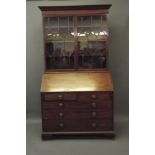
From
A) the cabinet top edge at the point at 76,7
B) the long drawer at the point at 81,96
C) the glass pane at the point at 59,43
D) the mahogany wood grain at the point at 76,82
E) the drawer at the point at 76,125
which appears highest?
the cabinet top edge at the point at 76,7

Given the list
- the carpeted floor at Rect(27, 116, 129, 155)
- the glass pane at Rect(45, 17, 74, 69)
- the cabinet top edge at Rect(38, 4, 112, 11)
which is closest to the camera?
the carpeted floor at Rect(27, 116, 129, 155)

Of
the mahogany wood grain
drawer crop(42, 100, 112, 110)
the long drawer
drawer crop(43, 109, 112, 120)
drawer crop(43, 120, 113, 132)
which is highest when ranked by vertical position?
the mahogany wood grain

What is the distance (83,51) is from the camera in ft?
7.37

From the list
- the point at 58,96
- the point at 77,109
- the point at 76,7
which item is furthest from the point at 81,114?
the point at 76,7

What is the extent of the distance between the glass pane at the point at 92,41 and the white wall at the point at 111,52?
87 millimetres

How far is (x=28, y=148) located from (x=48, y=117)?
312 mm

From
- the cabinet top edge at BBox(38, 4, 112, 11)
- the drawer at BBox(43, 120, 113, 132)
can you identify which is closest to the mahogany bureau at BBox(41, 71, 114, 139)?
the drawer at BBox(43, 120, 113, 132)

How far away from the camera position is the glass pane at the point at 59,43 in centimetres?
219

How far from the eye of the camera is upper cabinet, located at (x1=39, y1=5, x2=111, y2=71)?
7.13 ft

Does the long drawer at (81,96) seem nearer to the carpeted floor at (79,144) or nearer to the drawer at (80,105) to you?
the drawer at (80,105)

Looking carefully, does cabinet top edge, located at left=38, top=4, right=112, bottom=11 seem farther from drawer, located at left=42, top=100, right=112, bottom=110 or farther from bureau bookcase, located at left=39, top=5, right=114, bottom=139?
drawer, located at left=42, top=100, right=112, bottom=110

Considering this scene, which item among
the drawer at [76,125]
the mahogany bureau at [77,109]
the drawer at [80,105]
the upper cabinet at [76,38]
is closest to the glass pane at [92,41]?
the upper cabinet at [76,38]

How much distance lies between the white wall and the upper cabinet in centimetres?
7
